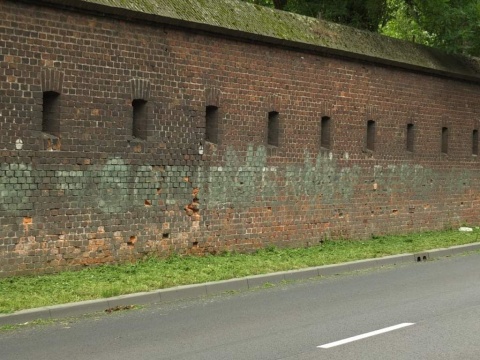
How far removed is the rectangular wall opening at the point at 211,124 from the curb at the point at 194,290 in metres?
3.08

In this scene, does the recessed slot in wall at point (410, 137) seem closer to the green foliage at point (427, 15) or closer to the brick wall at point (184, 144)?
the brick wall at point (184, 144)

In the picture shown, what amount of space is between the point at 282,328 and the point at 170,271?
424 centimetres

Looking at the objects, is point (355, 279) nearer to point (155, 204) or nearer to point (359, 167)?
point (155, 204)

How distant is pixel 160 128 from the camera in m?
15.3

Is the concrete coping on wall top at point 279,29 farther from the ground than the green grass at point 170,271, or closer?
farther from the ground

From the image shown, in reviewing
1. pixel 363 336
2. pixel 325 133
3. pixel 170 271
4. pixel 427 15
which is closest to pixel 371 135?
pixel 325 133

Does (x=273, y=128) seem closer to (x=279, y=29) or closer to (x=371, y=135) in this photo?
(x=279, y=29)

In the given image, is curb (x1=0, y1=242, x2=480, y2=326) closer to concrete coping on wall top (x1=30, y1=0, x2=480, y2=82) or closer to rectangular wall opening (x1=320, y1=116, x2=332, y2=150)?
rectangular wall opening (x1=320, y1=116, x2=332, y2=150)

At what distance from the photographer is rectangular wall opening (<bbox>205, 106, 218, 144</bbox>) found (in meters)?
16.5

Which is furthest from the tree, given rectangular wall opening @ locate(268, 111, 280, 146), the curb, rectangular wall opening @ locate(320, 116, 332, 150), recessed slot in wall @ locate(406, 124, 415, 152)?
the curb

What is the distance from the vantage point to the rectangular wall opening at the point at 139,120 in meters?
15.1

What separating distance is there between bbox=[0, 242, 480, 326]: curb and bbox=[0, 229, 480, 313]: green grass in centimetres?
22

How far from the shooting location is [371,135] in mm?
20719

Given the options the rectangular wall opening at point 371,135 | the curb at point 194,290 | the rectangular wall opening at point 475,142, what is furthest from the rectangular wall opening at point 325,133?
the rectangular wall opening at point 475,142
